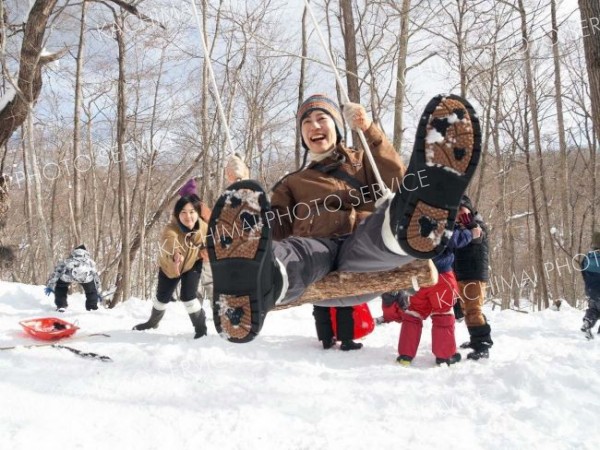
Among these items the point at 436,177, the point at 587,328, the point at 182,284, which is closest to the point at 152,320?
the point at 182,284

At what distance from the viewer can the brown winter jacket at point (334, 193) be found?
2.29m

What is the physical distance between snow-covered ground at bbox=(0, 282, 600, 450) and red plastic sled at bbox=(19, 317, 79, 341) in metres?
0.12

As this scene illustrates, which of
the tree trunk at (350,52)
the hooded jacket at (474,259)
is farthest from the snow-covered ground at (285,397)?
the tree trunk at (350,52)

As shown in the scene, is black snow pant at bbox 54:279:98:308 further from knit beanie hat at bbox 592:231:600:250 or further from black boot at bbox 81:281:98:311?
knit beanie hat at bbox 592:231:600:250

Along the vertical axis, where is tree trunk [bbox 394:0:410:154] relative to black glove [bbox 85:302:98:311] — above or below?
above

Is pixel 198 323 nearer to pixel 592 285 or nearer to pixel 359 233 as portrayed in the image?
pixel 359 233

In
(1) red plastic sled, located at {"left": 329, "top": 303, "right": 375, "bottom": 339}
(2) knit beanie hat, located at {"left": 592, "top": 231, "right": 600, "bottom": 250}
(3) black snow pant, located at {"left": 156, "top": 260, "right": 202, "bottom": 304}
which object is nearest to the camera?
(1) red plastic sled, located at {"left": 329, "top": 303, "right": 375, "bottom": 339}

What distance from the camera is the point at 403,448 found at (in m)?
2.27

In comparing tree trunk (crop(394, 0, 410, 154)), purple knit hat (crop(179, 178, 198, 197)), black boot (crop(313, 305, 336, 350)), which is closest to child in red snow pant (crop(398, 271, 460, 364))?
black boot (crop(313, 305, 336, 350))

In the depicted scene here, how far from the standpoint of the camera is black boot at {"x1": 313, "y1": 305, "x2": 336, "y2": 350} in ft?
14.2

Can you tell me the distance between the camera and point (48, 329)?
4.58 m

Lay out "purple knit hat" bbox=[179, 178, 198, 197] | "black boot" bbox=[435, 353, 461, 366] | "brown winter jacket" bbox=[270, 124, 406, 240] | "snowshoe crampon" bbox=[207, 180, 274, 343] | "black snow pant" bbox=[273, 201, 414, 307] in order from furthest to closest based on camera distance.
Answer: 1. "purple knit hat" bbox=[179, 178, 198, 197]
2. "black boot" bbox=[435, 353, 461, 366]
3. "brown winter jacket" bbox=[270, 124, 406, 240]
4. "black snow pant" bbox=[273, 201, 414, 307]
5. "snowshoe crampon" bbox=[207, 180, 274, 343]

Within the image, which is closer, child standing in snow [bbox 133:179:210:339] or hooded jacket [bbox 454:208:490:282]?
hooded jacket [bbox 454:208:490:282]

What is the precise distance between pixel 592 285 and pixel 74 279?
7265mm
